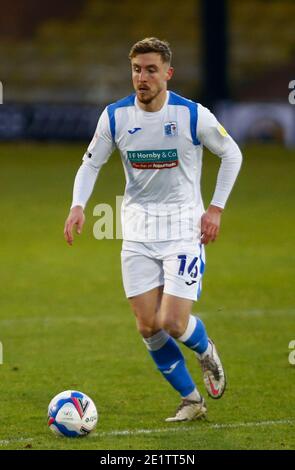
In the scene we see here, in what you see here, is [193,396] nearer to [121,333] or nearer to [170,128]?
[170,128]

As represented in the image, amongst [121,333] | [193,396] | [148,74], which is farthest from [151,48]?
[121,333]

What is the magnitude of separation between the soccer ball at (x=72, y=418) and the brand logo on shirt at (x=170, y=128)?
5.79 ft

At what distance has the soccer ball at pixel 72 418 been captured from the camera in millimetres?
6461

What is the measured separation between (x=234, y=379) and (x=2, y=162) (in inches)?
744

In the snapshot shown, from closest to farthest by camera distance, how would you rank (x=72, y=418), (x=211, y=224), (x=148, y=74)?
(x=72, y=418), (x=148, y=74), (x=211, y=224)

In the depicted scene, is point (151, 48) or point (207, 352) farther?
point (207, 352)

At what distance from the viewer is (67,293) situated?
1227 cm

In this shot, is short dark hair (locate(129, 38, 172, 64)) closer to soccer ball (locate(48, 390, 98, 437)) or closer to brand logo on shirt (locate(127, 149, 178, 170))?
brand logo on shirt (locate(127, 149, 178, 170))

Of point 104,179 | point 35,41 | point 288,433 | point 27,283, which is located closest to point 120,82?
point 35,41

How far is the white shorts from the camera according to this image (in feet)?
22.8

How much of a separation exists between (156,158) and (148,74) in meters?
0.53

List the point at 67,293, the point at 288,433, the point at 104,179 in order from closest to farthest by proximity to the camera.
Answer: the point at 288,433
the point at 67,293
the point at 104,179

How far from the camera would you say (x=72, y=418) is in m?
6.46

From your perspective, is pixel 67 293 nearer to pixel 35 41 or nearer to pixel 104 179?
pixel 104 179
